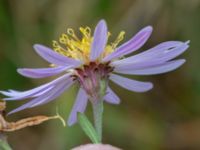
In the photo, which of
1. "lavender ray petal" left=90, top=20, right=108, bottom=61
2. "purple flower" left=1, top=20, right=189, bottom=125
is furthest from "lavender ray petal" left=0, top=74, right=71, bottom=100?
"lavender ray petal" left=90, top=20, right=108, bottom=61

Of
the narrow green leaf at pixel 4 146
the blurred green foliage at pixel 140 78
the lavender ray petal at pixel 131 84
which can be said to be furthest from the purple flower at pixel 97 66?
the blurred green foliage at pixel 140 78

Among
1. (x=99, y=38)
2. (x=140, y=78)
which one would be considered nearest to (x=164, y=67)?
(x=99, y=38)

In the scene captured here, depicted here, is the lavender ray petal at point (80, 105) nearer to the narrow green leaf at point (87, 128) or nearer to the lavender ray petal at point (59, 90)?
the lavender ray petal at point (59, 90)

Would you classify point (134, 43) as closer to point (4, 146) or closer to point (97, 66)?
point (97, 66)

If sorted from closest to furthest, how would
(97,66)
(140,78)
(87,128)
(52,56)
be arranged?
(87,128), (52,56), (97,66), (140,78)

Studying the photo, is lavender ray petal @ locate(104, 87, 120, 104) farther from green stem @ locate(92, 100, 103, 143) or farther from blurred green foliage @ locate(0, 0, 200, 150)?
blurred green foliage @ locate(0, 0, 200, 150)

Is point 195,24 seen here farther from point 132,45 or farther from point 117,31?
point 132,45
